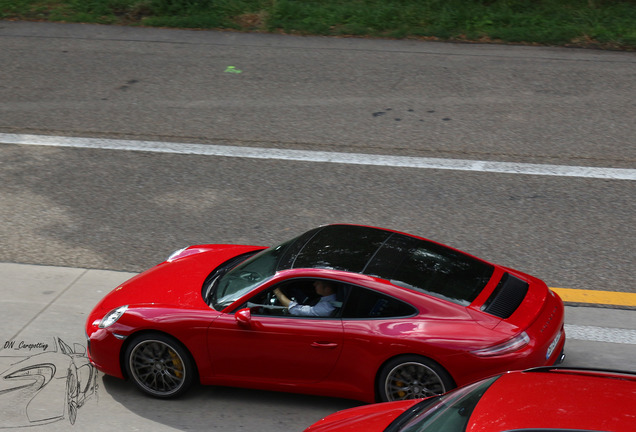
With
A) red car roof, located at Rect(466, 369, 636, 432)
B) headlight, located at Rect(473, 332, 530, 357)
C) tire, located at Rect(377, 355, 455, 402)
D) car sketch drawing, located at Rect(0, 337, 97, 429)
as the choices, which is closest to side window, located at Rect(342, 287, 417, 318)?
tire, located at Rect(377, 355, 455, 402)

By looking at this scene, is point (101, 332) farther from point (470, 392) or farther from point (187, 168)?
point (187, 168)

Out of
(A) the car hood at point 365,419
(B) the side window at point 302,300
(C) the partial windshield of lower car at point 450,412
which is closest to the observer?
(C) the partial windshield of lower car at point 450,412

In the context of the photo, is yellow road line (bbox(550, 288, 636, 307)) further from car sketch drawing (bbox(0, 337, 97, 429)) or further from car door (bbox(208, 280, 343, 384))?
car sketch drawing (bbox(0, 337, 97, 429))

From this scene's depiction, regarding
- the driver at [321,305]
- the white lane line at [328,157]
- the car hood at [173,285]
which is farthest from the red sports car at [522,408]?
the white lane line at [328,157]

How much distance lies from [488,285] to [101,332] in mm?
3105

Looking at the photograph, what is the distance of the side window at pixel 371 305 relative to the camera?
5828 millimetres

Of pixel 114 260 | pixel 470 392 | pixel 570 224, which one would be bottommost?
pixel 114 260

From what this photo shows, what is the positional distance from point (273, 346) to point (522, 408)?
265 centimetres

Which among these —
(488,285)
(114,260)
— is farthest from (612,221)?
(114,260)

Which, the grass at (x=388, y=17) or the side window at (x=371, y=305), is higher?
the grass at (x=388, y=17)

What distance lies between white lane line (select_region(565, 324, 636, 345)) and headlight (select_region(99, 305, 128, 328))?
389cm

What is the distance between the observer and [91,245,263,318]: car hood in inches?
247

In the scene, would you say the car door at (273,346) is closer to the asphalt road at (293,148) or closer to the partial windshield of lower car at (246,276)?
the partial windshield of lower car at (246,276)

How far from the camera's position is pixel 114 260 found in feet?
27.8
